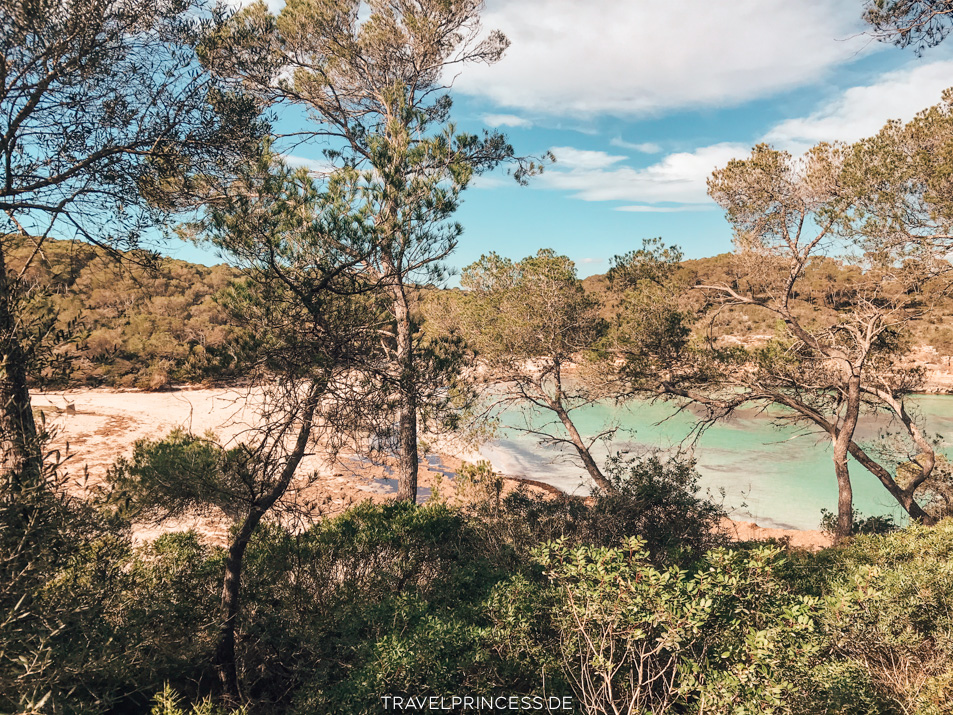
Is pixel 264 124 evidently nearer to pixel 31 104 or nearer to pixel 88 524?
pixel 31 104

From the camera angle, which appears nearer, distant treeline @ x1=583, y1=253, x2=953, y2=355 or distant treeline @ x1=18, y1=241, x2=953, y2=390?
distant treeline @ x1=18, y1=241, x2=953, y2=390

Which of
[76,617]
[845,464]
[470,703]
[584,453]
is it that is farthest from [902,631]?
[584,453]

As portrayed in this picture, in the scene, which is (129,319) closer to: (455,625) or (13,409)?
(13,409)

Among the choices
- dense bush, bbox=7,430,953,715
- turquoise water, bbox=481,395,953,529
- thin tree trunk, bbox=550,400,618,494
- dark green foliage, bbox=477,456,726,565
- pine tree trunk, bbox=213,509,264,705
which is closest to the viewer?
dense bush, bbox=7,430,953,715

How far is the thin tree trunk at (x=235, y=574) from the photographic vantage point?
516 cm

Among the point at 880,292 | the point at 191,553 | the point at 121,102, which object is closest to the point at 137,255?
the point at 121,102

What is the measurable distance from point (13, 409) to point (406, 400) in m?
3.61

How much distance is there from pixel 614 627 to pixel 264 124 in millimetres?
6456

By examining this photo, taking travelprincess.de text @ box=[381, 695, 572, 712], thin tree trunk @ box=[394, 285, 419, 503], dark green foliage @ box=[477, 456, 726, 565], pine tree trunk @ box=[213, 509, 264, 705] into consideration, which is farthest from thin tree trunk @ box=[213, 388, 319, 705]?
dark green foliage @ box=[477, 456, 726, 565]

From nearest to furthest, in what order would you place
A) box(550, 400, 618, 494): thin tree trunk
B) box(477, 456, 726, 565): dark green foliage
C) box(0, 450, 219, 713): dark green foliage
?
1. box(0, 450, 219, 713): dark green foliage
2. box(477, 456, 726, 565): dark green foliage
3. box(550, 400, 618, 494): thin tree trunk

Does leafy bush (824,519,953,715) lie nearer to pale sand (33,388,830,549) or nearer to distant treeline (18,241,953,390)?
distant treeline (18,241,953,390)

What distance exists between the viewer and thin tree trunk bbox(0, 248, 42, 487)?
11.5ft

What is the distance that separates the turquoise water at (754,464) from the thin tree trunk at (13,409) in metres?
10.2

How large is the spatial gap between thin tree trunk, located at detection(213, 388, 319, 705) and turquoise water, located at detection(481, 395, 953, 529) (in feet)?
26.8
